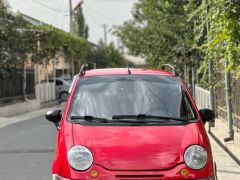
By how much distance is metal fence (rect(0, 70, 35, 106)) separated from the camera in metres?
26.1

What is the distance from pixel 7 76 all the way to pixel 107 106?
66.3 feet

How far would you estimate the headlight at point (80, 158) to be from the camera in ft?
17.8

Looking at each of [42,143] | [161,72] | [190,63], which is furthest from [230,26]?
[190,63]

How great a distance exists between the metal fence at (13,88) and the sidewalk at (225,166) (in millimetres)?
16061

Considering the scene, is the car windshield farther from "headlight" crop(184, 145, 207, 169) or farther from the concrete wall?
the concrete wall

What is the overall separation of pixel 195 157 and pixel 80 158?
1.15m

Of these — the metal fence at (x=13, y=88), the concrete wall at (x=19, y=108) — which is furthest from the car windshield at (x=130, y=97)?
the metal fence at (x=13, y=88)

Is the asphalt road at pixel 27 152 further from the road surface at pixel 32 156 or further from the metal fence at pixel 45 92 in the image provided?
the metal fence at pixel 45 92

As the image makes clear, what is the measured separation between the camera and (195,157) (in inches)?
216

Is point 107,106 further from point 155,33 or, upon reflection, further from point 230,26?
point 155,33

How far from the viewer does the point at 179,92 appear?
6723 mm

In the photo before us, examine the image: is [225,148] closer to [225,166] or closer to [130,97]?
[225,166]

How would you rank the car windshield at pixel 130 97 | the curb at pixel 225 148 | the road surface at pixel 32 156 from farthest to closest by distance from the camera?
the curb at pixel 225 148 → the road surface at pixel 32 156 → the car windshield at pixel 130 97

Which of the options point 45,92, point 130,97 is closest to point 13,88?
point 45,92
